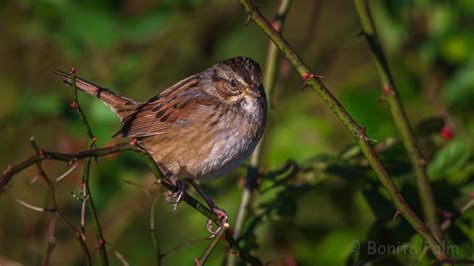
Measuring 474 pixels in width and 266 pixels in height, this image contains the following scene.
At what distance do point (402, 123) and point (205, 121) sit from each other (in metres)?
1.05

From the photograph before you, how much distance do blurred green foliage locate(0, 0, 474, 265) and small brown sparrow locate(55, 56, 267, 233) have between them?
0.90ft

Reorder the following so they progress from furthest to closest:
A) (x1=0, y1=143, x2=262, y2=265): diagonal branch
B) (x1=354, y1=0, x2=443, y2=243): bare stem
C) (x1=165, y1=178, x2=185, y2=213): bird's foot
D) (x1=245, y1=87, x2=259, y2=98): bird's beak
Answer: (x1=245, y1=87, x2=259, y2=98): bird's beak < (x1=165, y1=178, x2=185, y2=213): bird's foot < (x1=354, y1=0, x2=443, y2=243): bare stem < (x1=0, y1=143, x2=262, y2=265): diagonal branch

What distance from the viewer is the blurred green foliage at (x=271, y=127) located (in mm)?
3480

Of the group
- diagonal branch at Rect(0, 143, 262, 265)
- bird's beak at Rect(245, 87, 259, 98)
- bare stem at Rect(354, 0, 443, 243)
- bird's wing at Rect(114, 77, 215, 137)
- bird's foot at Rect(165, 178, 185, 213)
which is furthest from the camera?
bird's wing at Rect(114, 77, 215, 137)

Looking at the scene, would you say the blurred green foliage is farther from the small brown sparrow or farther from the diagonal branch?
the diagonal branch

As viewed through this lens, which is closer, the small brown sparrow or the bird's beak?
the small brown sparrow

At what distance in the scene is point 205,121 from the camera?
3.84 m

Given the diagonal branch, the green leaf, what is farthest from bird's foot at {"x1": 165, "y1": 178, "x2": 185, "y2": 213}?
the green leaf

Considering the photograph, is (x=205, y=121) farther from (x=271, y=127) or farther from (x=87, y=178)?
(x=87, y=178)

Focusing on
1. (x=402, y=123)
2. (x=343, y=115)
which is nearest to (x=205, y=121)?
(x=402, y=123)

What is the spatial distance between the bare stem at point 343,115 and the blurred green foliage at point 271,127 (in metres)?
0.62

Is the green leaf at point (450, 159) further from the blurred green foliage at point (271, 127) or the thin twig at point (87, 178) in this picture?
the thin twig at point (87, 178)

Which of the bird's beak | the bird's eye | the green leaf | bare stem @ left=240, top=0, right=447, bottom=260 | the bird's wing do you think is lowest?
the green leaf

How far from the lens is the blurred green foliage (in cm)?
348
